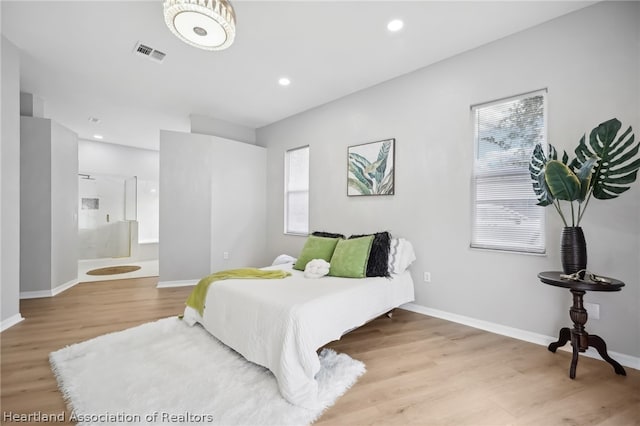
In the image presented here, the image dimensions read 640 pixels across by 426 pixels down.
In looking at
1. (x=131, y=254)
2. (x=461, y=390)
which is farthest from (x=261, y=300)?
(x=131, y=254)

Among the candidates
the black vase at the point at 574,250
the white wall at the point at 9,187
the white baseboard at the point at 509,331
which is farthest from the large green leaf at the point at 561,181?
the white wall at the point at 9,187

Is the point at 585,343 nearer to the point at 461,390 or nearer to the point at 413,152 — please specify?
the point at 461,390

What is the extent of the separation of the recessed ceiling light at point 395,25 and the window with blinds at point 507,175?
1.14 m

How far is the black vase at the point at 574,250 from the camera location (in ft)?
6.79

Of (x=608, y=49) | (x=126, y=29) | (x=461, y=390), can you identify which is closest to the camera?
(x=461, y=390)

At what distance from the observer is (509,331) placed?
8.89ft

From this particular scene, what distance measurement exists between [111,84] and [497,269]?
5.26 metres

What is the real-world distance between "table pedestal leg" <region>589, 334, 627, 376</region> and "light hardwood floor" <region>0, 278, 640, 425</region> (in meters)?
0.05

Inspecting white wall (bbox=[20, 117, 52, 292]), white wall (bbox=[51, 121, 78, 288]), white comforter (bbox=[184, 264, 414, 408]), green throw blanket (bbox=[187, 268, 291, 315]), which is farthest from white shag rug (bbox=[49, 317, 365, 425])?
white wall (bbox=[51, 121, 78, 288])

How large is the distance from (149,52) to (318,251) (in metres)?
2.89

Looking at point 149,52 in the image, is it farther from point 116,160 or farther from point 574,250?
point 116,160

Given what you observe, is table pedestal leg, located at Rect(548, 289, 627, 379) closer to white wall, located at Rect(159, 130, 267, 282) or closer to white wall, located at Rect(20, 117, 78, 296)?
white wall, located at Rect(159, 130, 267, 282)

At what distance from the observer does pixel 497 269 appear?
2.80 m

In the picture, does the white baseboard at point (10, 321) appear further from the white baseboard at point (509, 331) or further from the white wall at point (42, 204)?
the white baseboard at point (509, 331)
